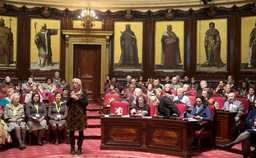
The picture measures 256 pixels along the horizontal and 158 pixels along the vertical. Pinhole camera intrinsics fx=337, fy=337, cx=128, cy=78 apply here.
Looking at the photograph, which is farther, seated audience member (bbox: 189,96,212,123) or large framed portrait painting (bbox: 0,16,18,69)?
large framed portrait painting (bbox: 0,16,18,69)

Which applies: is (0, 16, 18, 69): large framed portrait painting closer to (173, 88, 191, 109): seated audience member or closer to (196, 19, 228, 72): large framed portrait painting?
(173, 88, 191, 109): seated audience member

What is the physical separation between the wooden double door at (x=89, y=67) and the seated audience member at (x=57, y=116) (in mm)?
5658

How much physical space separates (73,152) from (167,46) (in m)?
7.87

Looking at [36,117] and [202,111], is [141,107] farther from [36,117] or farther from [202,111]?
[36,117]

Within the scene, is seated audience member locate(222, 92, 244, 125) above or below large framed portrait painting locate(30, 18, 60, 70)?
below

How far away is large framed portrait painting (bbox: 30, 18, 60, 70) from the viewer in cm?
1338

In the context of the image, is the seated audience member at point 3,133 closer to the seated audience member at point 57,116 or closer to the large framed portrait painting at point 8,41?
the seated audience member at point 57,116

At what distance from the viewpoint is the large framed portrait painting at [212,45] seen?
1289 centimetres

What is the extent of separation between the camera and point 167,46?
13.7m

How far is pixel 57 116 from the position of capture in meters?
8.22

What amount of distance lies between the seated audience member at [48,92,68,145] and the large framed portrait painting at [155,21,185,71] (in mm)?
6260

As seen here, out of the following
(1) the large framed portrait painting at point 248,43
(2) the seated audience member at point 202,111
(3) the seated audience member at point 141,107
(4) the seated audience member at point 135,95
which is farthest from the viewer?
(1) the large framed portrait painting at point 248,43

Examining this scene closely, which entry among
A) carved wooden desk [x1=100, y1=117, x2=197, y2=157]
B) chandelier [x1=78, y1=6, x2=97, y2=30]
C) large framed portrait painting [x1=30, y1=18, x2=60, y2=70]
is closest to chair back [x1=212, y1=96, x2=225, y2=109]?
carved wooden desk [x1=100, y1=117, x2=197, y2=157]

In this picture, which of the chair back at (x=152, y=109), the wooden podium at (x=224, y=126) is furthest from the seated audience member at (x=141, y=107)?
the wooden podium at (x=224, y=126)
